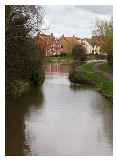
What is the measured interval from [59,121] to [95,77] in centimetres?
28

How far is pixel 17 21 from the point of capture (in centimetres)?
264

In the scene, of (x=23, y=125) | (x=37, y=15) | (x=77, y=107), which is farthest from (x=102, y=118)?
(x=37, y=15)

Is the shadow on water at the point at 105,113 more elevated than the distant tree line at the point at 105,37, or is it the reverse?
the distant tree line at the point at 105,37

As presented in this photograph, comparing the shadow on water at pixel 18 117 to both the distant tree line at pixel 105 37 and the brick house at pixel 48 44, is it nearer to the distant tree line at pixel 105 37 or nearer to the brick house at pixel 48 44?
the brick house at pixel 48 44

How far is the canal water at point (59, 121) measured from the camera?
2570mm

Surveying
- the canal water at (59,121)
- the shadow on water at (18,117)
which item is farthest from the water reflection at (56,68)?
the shadow on water at (18,117)

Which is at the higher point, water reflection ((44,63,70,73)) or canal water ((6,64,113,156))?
water reflection ((44,63,70,73))

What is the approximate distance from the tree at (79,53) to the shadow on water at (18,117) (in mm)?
242

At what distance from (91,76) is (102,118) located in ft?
0.71

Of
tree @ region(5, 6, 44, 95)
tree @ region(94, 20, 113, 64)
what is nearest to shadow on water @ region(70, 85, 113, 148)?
tree @ region(94, 20, 113, 64)

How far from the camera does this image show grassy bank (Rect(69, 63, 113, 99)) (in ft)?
8.50

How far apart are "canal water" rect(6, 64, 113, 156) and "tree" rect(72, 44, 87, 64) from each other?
0.21ft

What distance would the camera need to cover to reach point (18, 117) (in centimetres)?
262

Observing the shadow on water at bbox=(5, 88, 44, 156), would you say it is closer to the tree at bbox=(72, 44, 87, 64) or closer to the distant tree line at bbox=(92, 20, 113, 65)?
the tree at bbox=(72, 44, 87, 64)
